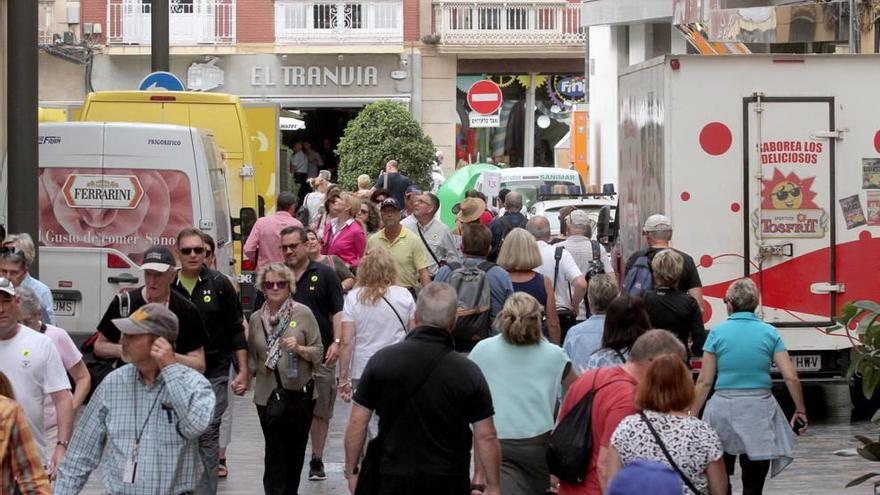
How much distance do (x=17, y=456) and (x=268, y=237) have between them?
34.8ft

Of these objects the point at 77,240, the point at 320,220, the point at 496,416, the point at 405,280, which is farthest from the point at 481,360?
the point at 320,220

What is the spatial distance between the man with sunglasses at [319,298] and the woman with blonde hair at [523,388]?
310 centimetres

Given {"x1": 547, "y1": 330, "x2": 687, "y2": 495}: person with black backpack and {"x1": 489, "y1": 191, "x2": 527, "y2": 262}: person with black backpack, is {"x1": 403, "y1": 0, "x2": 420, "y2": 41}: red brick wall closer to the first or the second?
{"x1": 489, "y1": 191, "x2": 527, "y2": 262}: person with black backpack

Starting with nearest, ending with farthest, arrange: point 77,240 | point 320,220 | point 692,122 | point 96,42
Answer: point 692,122
point 77,240
point 320,220
point 96,42

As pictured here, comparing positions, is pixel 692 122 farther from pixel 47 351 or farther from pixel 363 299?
pixel 47 351

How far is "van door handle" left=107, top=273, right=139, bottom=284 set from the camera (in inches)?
578

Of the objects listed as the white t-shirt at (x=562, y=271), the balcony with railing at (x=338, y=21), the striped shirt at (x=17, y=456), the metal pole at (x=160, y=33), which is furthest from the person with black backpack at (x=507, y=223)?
the balcony with railing at (x=338, y=21)

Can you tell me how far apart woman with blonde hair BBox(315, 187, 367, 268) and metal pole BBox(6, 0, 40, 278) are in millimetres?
3849

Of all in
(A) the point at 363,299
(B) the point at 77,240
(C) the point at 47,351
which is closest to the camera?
(C) the point at 47,351

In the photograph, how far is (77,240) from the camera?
14672mm

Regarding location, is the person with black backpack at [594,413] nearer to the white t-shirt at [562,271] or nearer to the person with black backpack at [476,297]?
the person with black backpack at [476,297]

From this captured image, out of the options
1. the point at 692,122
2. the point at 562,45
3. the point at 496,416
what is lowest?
the point at 496,416

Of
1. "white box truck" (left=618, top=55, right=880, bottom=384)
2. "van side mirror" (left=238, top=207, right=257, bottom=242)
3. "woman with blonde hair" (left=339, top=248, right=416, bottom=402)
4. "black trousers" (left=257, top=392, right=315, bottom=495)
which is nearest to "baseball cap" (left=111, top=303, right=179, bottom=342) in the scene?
"black trousers" (left=257, top=392, right=315, bottom=495)

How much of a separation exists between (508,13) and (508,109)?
7.89ft
